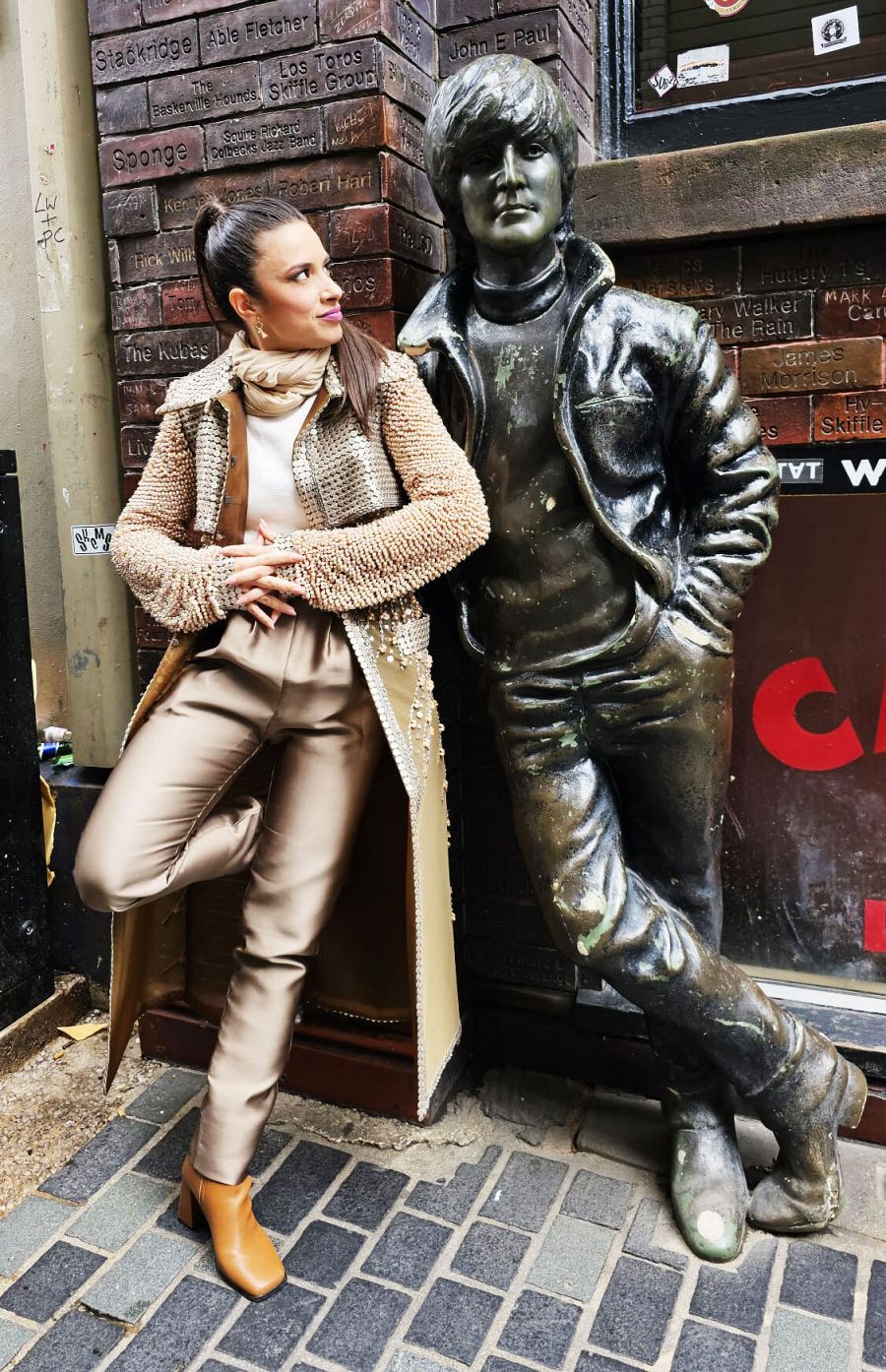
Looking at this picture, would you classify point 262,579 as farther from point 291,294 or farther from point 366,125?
point 366,125

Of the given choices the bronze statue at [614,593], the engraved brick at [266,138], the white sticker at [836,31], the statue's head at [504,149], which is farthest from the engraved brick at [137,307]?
the white sticker at [836,31]

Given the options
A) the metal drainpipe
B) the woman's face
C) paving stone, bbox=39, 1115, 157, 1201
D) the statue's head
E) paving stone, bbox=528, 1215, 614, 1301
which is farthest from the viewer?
the metal drainpipe

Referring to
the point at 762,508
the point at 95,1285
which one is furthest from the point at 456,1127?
the point at 762,508

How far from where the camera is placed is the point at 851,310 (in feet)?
8.32

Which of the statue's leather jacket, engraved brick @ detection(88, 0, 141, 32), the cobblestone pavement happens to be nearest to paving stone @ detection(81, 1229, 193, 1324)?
the cobblestone pavement

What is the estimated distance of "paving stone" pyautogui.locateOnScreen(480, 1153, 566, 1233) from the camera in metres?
2.43

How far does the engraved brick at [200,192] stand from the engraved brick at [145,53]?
10.9 inches

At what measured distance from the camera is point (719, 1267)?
7.47 feet

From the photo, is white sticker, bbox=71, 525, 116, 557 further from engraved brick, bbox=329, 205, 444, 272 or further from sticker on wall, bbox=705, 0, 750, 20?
sticker on wall, bbox=705, 0, 750, 20

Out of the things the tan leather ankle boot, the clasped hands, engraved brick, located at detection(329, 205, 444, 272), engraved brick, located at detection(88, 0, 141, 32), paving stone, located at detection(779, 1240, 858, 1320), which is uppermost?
engraved brick, located at detection(88, 0, 141, 32)

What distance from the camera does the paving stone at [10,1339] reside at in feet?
6.88

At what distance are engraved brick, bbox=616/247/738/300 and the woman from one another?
80cm

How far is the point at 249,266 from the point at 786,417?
1.37 metres

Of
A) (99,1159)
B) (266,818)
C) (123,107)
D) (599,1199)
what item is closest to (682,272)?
(123,107)
